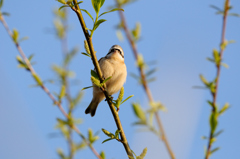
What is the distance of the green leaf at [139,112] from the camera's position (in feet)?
9.29

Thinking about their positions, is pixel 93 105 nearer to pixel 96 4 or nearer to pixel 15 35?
pixel 15 35

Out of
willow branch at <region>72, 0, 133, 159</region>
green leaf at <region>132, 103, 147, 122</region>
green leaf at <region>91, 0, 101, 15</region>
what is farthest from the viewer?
green leaf at <region>132, 103, 147, 122</region>

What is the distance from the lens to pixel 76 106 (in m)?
4.96

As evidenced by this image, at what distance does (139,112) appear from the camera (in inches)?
114

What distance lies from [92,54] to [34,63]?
255 cm

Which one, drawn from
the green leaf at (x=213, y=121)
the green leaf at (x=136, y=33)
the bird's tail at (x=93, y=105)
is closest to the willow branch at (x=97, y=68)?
the green leaf at (x=213, y=121)

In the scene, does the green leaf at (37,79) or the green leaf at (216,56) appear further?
the green leaf at (37,79)

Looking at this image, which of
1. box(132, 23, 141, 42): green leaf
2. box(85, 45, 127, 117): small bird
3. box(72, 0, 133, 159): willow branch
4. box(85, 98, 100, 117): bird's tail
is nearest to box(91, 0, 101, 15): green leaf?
box(72, 0, 133, 159): willow branch

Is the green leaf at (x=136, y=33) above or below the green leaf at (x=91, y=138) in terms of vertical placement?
above

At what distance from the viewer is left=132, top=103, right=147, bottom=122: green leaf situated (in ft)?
9.29

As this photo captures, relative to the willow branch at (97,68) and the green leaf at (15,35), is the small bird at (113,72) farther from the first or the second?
the willow branch at (97,68)

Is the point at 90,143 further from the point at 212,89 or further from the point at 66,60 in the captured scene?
the point at 66,60

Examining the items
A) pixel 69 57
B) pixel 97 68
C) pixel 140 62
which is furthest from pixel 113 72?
pixel 97 68

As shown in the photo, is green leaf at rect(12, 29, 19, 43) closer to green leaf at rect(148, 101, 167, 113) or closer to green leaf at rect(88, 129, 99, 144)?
green leaf at rect(88, 129, 99, 144)
